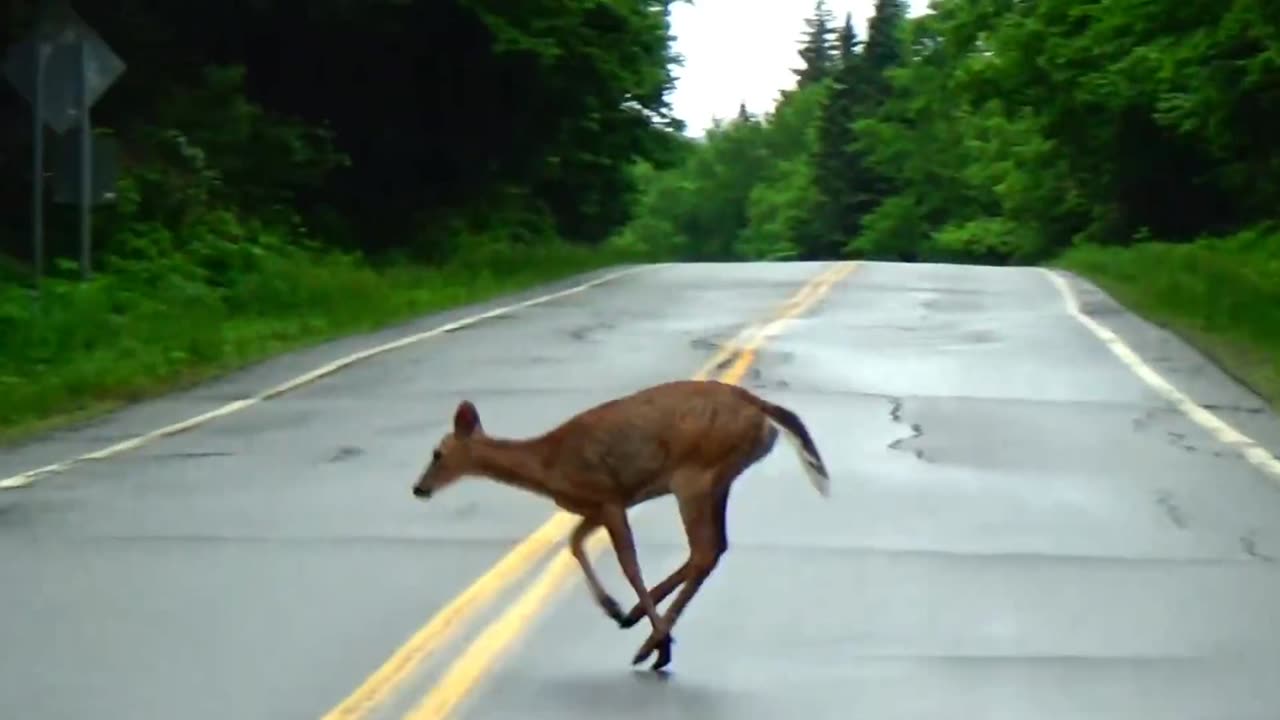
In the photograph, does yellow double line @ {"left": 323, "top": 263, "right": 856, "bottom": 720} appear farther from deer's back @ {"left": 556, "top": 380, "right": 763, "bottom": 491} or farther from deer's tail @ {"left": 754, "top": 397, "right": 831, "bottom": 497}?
deer's tail @ {"left": 754, "top": 397, "right": 831, "bottom": 497}

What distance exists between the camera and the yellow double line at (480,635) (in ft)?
26.4

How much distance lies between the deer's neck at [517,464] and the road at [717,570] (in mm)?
687

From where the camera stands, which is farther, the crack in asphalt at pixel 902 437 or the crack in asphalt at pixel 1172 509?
the crack in asphalt at pixel 902 437

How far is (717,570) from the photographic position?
35.2 ft

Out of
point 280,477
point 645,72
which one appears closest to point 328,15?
point 645,72

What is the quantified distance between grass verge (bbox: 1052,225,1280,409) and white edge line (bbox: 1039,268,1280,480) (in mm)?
676

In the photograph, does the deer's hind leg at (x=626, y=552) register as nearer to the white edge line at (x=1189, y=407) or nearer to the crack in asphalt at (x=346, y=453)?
the crack in asphalt at (x=346, y=453)

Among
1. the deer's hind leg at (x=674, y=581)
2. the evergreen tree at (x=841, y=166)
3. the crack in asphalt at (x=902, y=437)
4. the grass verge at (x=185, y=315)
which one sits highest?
the deer's hind leg at (x=674, y=581)

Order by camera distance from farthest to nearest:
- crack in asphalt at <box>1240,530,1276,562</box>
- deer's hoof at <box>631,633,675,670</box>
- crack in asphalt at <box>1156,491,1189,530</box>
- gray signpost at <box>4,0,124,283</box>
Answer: gray signpost at <box>4,0,124,283</box>, crack in asphalt at <box>1156,491,1189,530</box>, crack in asphalt at <box>1240,530,1276,562</box>, deer's hoof at <box>631,633,675,670</box>

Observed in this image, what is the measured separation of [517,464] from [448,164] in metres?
32.8

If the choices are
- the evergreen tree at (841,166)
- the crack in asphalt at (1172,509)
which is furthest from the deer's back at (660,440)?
the evergreen tree at (841,166)

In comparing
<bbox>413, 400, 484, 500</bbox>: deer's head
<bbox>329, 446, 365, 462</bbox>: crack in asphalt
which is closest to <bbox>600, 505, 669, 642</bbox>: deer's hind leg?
<bbox>413, 400, 484, 500</bbox>: deer's head

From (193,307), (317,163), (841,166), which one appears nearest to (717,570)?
(193,307)

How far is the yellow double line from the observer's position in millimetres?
8055
